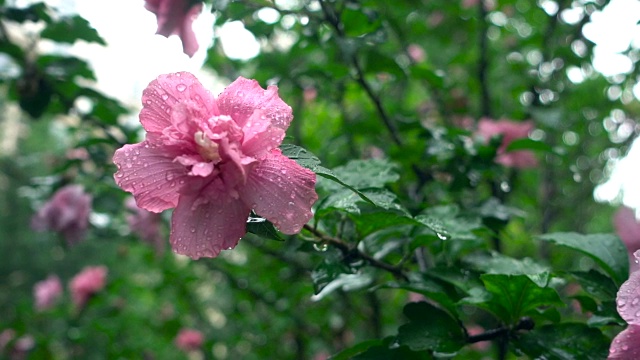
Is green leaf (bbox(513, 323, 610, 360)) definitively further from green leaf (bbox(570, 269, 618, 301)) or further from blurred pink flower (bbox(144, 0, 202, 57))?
blurred pink flower (bbox(144, 0, 202, 57))

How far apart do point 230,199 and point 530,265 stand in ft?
1.57

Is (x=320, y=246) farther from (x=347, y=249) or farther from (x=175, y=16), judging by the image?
(x=175, y=16)

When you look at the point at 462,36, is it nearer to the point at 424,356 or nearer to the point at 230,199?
the point at 424,356

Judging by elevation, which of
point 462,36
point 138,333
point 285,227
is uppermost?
point 285,227

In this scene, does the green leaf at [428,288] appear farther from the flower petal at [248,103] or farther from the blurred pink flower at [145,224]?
the blurred pink flower at [145,224]

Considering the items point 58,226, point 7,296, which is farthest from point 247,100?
point 7,296

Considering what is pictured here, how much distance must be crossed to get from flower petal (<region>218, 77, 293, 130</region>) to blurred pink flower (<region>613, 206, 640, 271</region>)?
776 millimetres

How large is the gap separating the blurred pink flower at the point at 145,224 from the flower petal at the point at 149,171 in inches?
45.4

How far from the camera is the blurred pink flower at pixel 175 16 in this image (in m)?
0.91

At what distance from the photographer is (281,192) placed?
0.64 meters

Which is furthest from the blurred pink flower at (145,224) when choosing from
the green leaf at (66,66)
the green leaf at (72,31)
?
the green leaf at (72,31)

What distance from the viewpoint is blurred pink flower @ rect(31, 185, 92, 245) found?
1753 mm

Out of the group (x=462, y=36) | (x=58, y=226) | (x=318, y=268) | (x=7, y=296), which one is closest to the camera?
(x=318, y=268)

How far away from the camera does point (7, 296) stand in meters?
5.44
